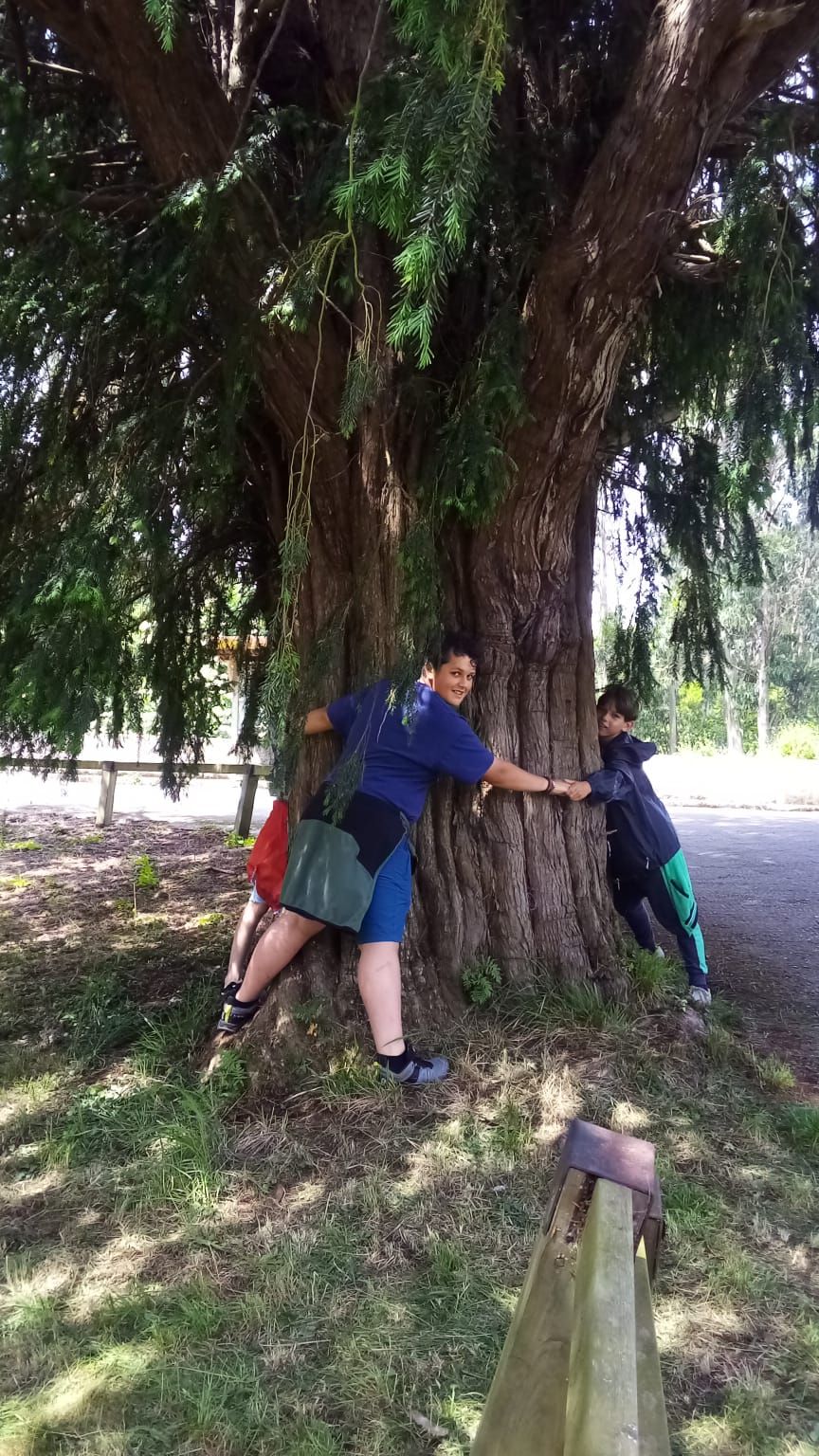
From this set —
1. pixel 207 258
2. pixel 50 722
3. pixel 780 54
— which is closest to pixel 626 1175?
pixel 50 722

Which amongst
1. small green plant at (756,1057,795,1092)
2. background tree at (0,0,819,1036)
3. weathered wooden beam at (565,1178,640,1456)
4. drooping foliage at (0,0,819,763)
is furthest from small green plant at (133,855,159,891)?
weathered wooden beam at (565,1178,640,1456)

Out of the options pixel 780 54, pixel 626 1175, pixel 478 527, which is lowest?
pixel 626 1175

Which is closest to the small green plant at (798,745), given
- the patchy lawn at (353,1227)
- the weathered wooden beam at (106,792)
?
the weathered wooden beam at (106,792)

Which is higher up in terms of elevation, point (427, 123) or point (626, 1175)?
point (427, 123)

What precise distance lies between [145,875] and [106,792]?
3.52 m

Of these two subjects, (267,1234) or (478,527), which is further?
(478,527)

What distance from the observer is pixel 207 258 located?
3807 millimetres

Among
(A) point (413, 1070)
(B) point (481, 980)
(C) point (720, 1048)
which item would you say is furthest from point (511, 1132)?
(C) point (720, 1048)

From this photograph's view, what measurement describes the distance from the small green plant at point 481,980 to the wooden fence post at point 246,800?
21.1ft

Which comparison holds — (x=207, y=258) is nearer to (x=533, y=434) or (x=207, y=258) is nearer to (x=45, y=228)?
(x=45, y=228)

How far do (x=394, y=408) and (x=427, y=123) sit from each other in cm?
151

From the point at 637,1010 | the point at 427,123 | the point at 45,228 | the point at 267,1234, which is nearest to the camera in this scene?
the point at 427,123

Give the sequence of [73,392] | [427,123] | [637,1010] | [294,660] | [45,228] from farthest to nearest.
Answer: [73,392] < [637,1010] < [45,228] < [294,660] < [427,123]

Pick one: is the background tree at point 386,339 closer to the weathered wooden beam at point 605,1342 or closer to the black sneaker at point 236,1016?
the black sneaker at point 236,1016
